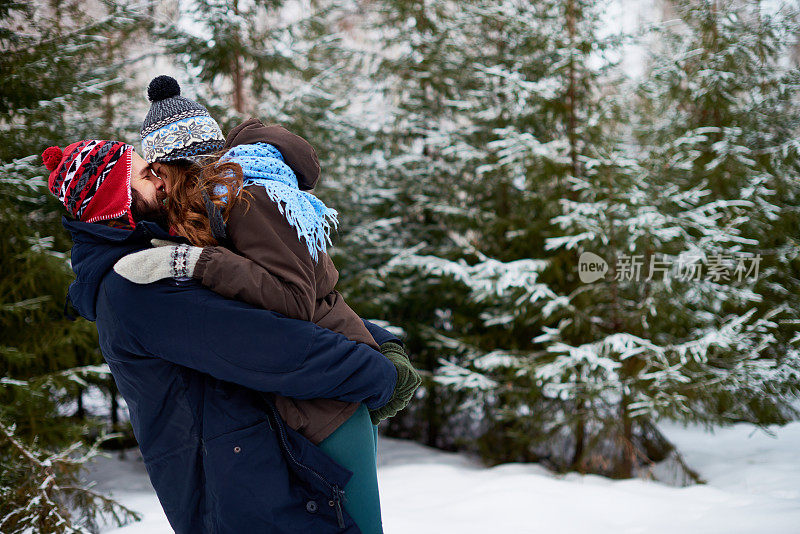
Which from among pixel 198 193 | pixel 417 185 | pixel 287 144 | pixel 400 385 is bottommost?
pixel 417 185

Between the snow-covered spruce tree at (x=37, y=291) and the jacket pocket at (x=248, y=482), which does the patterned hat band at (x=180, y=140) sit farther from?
the snow-covered spruce tree at (x=37, y=291)

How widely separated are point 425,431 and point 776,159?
16.3 ft

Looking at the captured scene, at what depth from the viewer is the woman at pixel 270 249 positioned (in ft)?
4.09

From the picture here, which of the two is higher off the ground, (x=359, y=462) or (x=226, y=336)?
(x=226, y=336)

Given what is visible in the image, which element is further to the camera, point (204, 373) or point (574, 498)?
point (574, 498)

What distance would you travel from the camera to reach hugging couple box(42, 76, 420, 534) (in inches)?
48.9

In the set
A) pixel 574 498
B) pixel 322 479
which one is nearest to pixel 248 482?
pixel 322 479

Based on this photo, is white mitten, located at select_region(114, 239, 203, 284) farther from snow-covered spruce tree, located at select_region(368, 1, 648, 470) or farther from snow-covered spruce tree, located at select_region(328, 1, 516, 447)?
snow-covered spruce tree, located at select_region(328, 1, 516, 447)

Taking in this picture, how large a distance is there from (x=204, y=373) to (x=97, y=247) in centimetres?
39

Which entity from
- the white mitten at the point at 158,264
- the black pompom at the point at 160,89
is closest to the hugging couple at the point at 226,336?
the white mitten at the point at 158,264

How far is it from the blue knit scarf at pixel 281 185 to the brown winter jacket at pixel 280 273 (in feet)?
0.06

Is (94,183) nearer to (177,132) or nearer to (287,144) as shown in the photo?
(177,132)

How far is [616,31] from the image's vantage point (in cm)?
512

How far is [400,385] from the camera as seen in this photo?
150 centimetres
